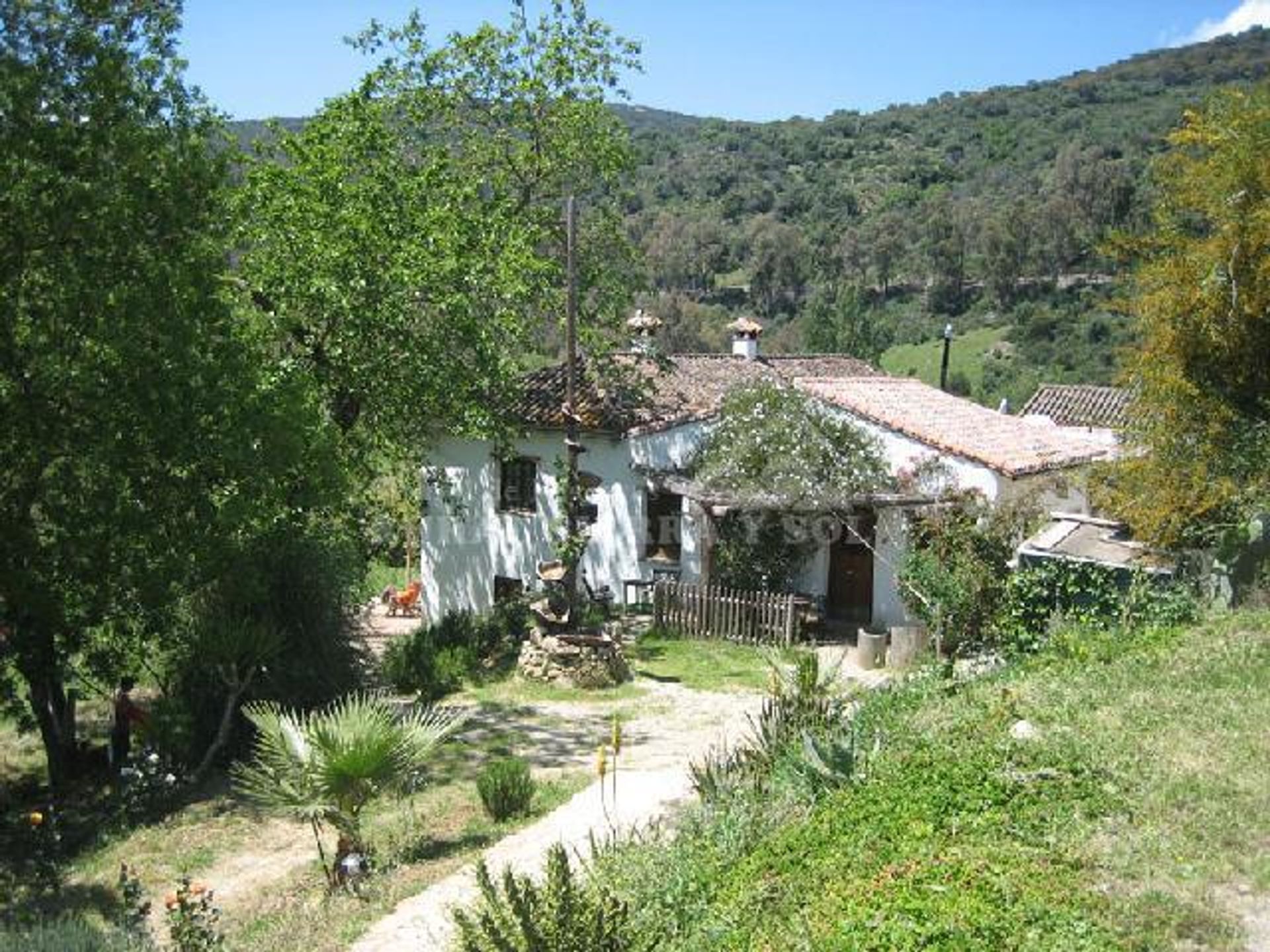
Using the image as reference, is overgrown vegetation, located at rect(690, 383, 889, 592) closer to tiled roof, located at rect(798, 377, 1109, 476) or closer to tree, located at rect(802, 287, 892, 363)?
tiled roof, located at rect(798, 377, 1109, 476)

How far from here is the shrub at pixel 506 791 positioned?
11172 mm

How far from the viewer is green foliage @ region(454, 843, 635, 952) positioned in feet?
20.3

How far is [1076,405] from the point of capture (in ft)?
117

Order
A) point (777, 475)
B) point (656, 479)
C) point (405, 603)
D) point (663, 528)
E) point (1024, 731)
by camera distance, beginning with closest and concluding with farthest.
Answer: point (1024, 731), point (777, 475), point (656, 479), point (663, 528), point (405, 603)

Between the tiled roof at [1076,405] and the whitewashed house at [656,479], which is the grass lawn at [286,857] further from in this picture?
the tiled roof at [1076,405]

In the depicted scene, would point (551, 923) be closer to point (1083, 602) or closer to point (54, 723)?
point (1083, 602)

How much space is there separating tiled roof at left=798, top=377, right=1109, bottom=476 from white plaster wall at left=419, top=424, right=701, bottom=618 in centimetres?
341

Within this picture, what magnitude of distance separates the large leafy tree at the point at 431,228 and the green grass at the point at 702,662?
468 centimetres

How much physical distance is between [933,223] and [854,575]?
188 ft

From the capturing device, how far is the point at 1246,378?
46.9ft

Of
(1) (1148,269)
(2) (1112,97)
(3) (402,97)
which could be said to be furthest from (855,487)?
(2) (1112,97)

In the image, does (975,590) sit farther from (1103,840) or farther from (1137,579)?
(1103,840)

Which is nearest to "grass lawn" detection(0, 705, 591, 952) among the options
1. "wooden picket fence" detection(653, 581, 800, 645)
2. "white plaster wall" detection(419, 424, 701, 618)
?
"wooden picket fence" detection(653, 581, 800, 645)

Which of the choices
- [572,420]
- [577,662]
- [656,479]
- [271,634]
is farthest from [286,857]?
[656,479]
